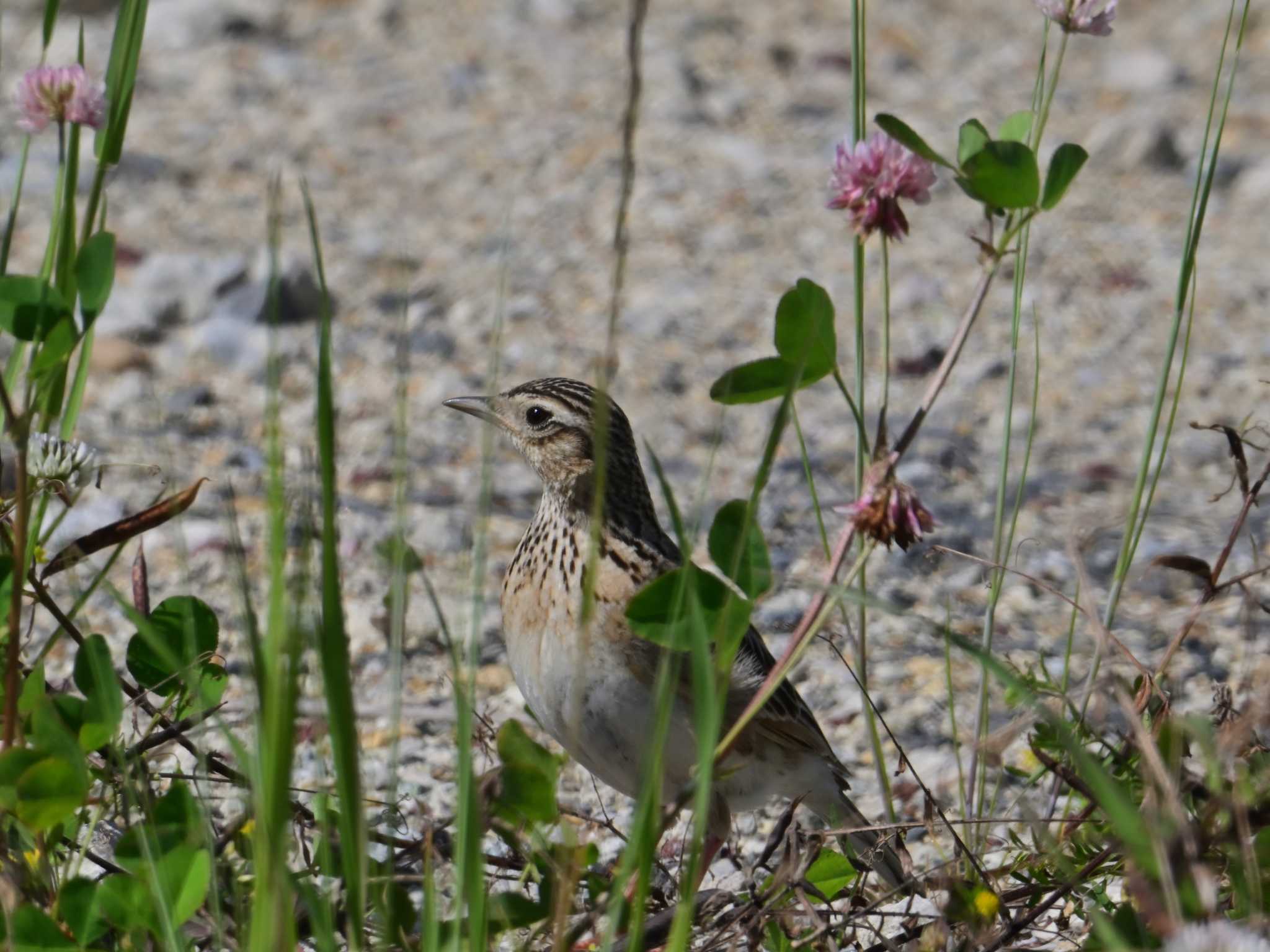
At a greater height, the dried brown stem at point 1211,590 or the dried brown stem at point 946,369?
the dried brown stem at point 946,369

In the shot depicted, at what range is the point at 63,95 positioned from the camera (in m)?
3.00

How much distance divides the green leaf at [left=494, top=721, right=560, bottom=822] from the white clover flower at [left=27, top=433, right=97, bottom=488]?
825 mm

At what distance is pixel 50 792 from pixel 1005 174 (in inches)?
64.0

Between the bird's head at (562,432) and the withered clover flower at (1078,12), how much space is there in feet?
4.93

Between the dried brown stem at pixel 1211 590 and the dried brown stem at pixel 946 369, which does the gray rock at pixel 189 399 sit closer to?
the dried brown stem at pixel 1211 590

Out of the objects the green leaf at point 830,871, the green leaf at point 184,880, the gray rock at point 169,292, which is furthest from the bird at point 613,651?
the gray rock at point 169,292

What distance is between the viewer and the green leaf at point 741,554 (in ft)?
8.22

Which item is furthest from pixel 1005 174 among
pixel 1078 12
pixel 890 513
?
pixel 890 513

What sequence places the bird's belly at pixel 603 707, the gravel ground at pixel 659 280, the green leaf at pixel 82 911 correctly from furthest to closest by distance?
the gravel ground at pixel 659 280, the bird's belly at pixel 603 707, the green leaf at pixel 82 911

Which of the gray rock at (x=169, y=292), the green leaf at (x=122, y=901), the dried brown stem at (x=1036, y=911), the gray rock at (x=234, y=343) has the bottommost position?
the dried brown stem at (x=1036, y=911)

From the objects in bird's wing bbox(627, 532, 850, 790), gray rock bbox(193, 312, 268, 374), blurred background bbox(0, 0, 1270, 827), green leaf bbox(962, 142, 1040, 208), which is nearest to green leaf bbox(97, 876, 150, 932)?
blurred background bbox(0, 0, 1270, 827)

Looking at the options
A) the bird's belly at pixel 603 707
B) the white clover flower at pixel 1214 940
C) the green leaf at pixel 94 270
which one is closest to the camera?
the white clover flower at pixel 1214 940

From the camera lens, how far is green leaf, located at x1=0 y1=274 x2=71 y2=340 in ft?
9.36

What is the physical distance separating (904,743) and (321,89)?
20.4ft
